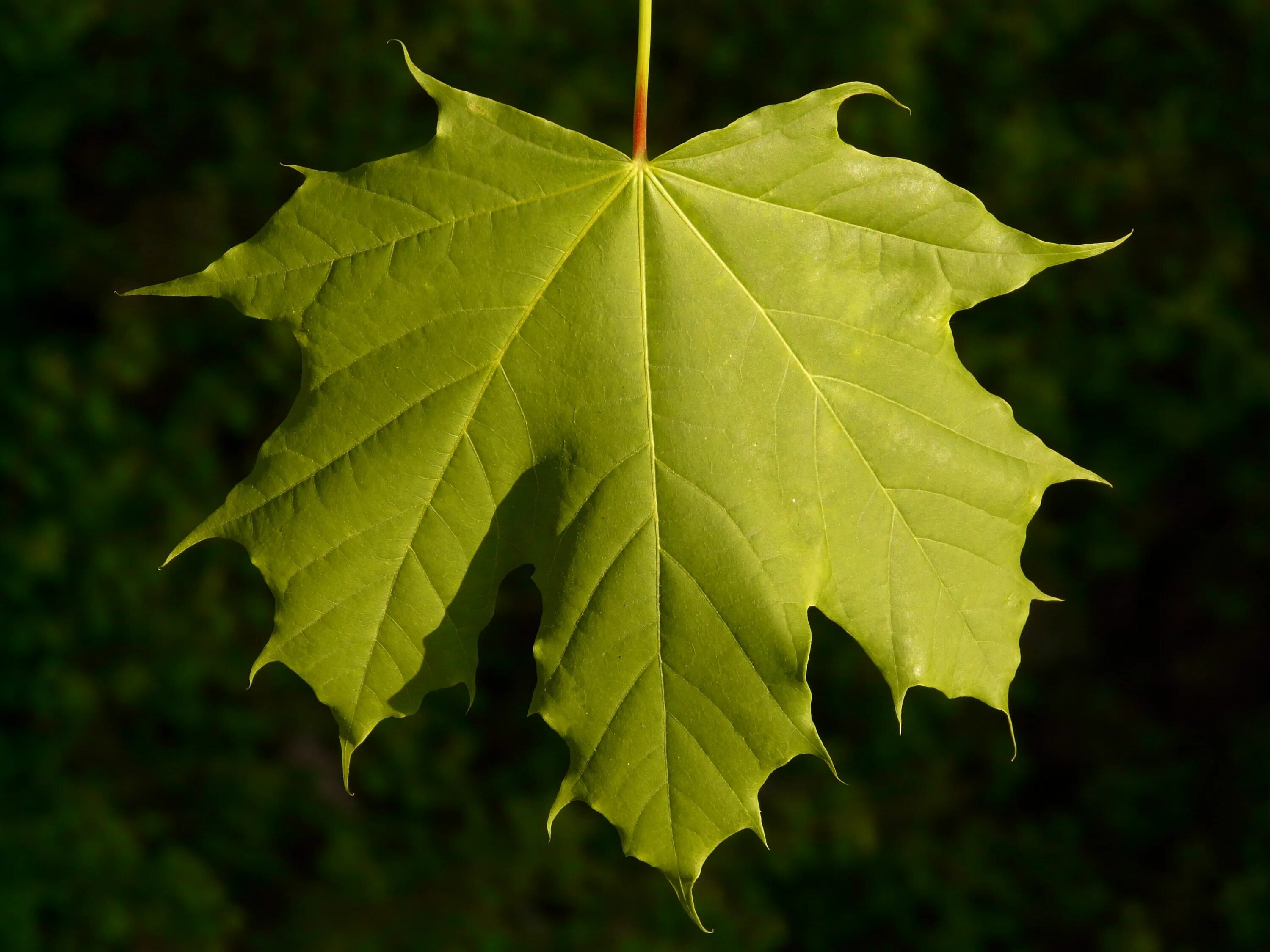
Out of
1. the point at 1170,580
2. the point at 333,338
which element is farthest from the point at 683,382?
the point at 1170,580

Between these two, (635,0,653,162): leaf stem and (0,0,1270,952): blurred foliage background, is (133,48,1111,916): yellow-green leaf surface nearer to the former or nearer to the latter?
(635,0,653,162): leaf stem

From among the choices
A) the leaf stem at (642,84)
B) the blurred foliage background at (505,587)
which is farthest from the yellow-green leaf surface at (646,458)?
the blurred foliage background at (505,587)

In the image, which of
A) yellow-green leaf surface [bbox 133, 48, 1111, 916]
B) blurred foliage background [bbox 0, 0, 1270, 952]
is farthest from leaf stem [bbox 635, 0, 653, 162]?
blurred foliage background [bbox 0, 0, 1270, 952]

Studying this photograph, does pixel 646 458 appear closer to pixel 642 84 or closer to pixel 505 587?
pixel 642 84

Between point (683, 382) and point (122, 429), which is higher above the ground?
point (683, 382)

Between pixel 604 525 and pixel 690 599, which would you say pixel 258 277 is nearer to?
pixel 604 525

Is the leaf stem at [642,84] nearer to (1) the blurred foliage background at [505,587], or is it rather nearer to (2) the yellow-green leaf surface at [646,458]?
(2) the yellow-green leaf surface at [646,458]
